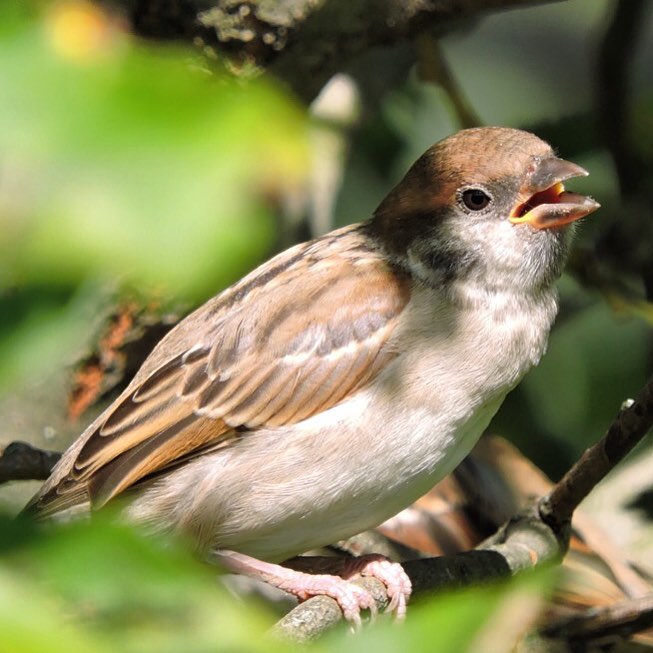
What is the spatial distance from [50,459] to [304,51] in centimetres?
150

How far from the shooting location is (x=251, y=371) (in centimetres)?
310

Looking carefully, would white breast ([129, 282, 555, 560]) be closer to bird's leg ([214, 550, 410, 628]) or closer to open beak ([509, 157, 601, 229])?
bird's leg ([214, 550, 410, 628])

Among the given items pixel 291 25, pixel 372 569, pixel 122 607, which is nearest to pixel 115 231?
pixel 122 607

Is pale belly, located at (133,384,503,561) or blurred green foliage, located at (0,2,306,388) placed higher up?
blurred green foliage, located at (0,2,306,388)

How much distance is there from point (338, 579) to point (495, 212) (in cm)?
103

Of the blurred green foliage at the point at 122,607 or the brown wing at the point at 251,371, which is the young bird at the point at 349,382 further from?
the blurred green foliage at the point at 122,607

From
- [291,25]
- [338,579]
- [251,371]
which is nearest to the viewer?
[338,579]

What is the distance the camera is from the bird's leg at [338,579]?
114 inches

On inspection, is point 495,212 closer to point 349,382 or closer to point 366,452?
point 349,382

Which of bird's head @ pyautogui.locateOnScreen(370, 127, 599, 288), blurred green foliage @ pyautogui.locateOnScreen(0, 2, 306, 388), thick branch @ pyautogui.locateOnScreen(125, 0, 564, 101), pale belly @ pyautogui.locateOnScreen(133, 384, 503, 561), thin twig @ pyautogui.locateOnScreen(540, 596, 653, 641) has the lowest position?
thin twig @ pyautogui.locateOnScreen(540, 596, 653, 641)

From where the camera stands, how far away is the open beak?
9.86ft

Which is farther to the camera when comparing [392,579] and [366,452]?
[392,579]

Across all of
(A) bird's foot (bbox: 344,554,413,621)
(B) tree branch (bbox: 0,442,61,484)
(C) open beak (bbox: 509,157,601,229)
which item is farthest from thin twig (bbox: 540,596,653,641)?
(B) tree branch (bbox: 0,442,61,484)

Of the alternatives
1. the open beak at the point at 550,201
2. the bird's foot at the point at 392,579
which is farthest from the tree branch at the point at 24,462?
the open beak at the point at 550,201
